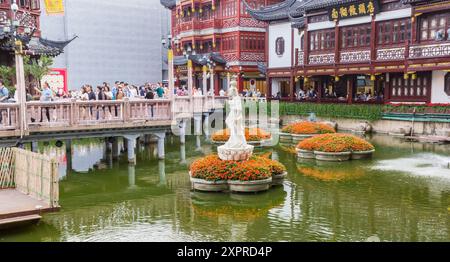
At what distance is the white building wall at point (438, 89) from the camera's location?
3117 cm

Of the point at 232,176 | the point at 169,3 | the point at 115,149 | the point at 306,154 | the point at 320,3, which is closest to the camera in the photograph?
the point at 232,176

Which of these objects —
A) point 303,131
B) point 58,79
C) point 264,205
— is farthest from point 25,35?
point 264,205

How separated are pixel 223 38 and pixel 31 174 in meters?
40.7

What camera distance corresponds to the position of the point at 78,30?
50.1 metres

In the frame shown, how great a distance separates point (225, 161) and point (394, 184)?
20.3 ft

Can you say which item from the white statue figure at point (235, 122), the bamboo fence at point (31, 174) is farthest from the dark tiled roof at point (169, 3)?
the bamboo fence at point (31, 174)

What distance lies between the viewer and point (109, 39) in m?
52.5

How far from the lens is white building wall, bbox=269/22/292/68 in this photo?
4488cm

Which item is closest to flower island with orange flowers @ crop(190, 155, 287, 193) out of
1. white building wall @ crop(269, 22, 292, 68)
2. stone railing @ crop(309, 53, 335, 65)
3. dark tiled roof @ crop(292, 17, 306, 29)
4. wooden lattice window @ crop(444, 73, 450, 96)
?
wooden lattice window @ crop(444, 73, 450, 96)

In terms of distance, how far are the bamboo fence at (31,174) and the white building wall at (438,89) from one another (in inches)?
1049

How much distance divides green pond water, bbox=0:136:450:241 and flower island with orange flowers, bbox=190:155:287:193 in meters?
0.31

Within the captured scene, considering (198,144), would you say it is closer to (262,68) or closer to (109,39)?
(262,68)

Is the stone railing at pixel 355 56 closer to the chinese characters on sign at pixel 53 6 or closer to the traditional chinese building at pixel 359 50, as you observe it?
the traditional chinese building at pixel 359 50

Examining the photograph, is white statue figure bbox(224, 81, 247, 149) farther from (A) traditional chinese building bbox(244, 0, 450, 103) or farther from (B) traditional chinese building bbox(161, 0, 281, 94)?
(B) traditional chinese building bbox(161, 0, 281, 94)
